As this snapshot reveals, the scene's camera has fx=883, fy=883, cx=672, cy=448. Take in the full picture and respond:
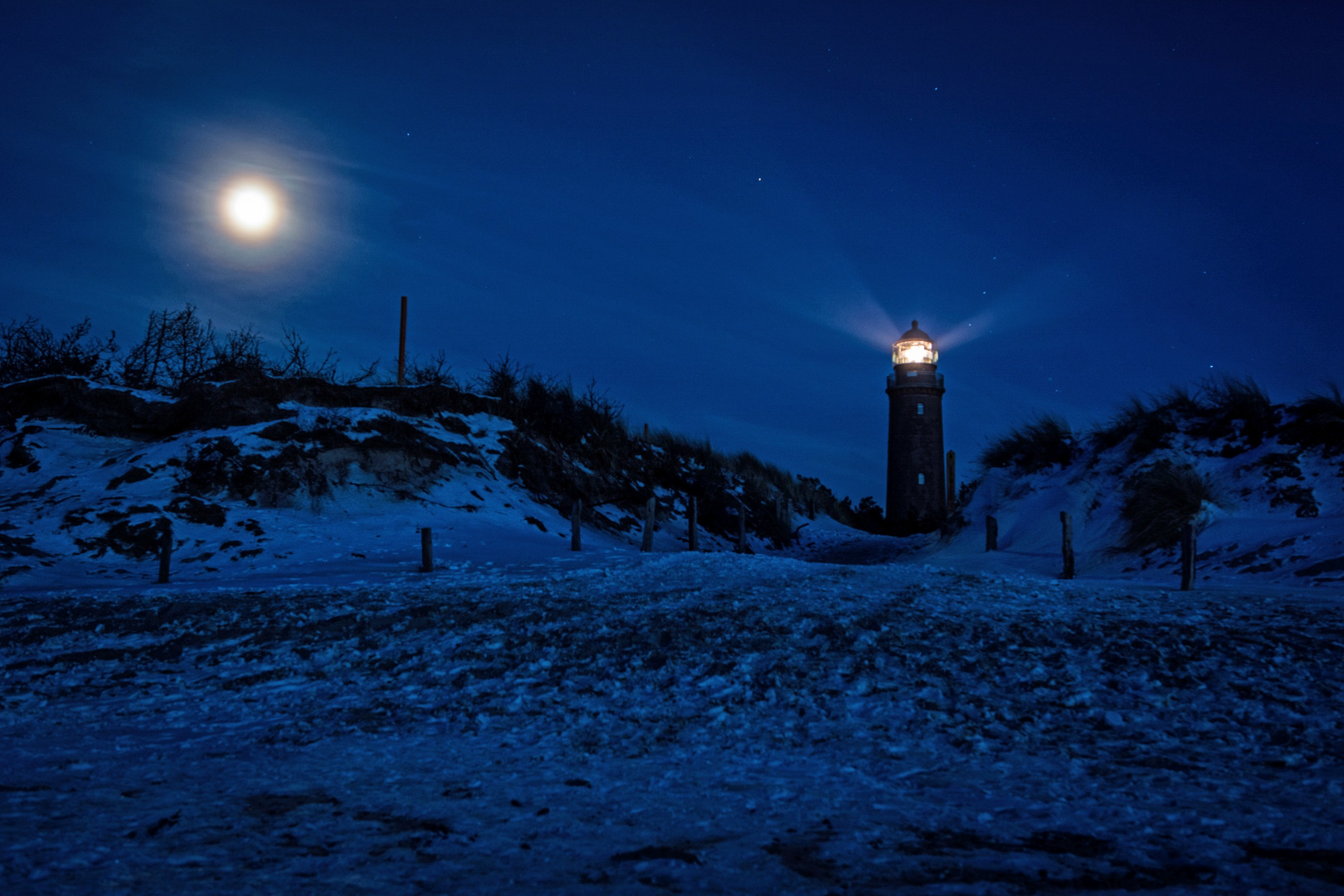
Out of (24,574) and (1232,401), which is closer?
(24,574)

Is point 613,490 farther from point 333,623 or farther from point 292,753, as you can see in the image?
point 292,753

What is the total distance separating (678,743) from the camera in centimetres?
644

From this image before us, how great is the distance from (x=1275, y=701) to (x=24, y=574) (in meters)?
17.6

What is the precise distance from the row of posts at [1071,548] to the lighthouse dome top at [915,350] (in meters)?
17.8

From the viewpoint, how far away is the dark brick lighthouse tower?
3866cm

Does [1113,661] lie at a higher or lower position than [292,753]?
higher

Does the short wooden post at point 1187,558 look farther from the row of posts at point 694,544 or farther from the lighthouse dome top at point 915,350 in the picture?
the lighthouse dome top at point 915,350

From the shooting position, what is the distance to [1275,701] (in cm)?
694

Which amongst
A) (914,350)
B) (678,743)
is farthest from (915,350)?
(678,743)

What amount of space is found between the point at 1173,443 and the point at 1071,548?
7.80 meters

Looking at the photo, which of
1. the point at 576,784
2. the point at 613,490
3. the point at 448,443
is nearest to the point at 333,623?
the point at 576,784

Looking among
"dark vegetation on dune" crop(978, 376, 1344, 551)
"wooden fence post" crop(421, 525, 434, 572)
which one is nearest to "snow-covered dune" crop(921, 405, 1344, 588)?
"dark vegetation on dune" crop(978, 376, 1344, 551)

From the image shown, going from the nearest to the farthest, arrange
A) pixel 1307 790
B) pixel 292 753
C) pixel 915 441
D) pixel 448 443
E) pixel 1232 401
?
pixel 1307 790, pixel 292 753, pixel 1232 401, pixel 448 443, pixel 915 441

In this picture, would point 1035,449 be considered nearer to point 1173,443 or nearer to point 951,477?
point 1173,443
